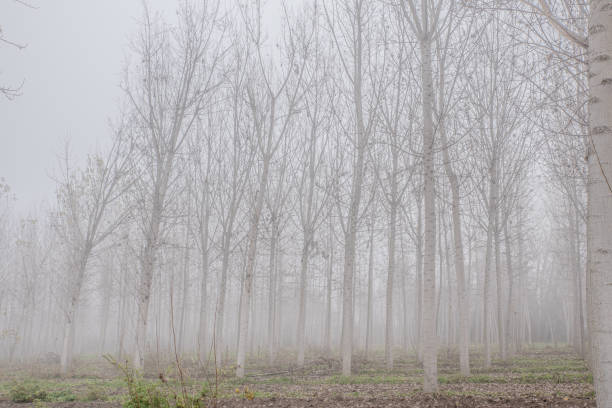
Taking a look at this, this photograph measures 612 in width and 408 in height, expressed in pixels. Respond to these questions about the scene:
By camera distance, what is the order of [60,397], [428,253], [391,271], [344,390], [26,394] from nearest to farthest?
[428,253]
[26,394]
[60,397]
[344,390]
[391,271]

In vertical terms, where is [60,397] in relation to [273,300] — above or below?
below

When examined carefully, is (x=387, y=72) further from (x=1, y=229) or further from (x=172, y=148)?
(x=1, y=229)

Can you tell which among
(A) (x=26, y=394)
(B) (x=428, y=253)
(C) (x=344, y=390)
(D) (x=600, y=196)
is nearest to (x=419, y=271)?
(C) (x=344, y=390)

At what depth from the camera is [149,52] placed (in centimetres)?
1155

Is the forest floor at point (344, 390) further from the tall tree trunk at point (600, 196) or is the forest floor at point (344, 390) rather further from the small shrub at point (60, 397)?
the tall tree trunk at point (600, 196)

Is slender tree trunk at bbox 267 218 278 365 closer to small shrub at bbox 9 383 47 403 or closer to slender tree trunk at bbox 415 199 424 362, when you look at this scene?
slender tree trunk at bbox 415 199 424 362

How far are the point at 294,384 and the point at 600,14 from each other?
8.46 meters

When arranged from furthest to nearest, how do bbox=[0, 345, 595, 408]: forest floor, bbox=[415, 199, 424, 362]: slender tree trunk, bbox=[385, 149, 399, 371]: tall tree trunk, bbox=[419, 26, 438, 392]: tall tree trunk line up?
bbox=[415, 199, 424, 362]: slender tree trunk → bbox=[385, 149, 399, 371]: tall tree trunk → bbox=[419, 26, 438, 392]: tall tree trunk → bbox=[0, 345, 595, 408]: forest floor

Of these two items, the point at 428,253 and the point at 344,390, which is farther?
the point at 344,390

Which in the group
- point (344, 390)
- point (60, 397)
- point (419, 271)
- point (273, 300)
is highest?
point (419, 271)

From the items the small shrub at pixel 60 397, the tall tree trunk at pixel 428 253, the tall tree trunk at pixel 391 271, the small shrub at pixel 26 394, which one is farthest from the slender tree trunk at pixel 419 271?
the small shrub at pixel 26 394

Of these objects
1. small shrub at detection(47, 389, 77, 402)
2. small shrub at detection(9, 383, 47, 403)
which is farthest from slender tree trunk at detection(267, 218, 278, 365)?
small shrub at detection(9, 383, 47, 403)

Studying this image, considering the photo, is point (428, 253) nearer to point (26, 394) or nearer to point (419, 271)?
point (26, 394)

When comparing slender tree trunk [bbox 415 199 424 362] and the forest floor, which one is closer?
the forest floor
